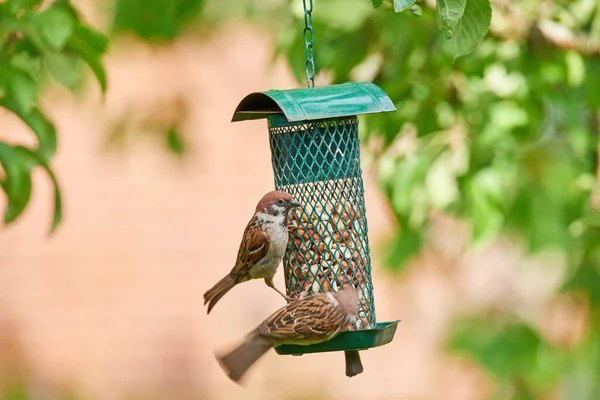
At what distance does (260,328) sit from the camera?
394 cm

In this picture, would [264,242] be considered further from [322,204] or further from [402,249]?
[402,249]

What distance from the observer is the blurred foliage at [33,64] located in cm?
436

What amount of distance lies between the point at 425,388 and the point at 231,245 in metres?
2.58

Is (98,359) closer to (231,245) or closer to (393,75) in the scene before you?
(231,245)

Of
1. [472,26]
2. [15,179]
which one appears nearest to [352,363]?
[472,26]

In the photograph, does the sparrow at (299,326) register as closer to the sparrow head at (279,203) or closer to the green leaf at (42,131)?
the sparrow head at (279,203)

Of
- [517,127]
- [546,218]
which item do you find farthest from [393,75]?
[546,218]


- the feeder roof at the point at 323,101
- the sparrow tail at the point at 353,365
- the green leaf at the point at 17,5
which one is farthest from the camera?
the green leaf at the point at 17,5

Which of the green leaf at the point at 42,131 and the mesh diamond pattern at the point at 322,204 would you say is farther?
the green leaf at the point at 42,131

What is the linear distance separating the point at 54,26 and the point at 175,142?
10.4ft

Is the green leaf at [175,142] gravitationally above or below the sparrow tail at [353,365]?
above

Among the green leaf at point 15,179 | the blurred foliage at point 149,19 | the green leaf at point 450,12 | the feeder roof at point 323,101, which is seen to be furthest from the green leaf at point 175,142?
the green leaf at point 450,12

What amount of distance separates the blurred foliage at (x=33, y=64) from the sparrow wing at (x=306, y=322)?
145cm

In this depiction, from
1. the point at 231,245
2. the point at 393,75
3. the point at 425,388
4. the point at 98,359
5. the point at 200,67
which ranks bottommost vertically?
the point at 425,388
